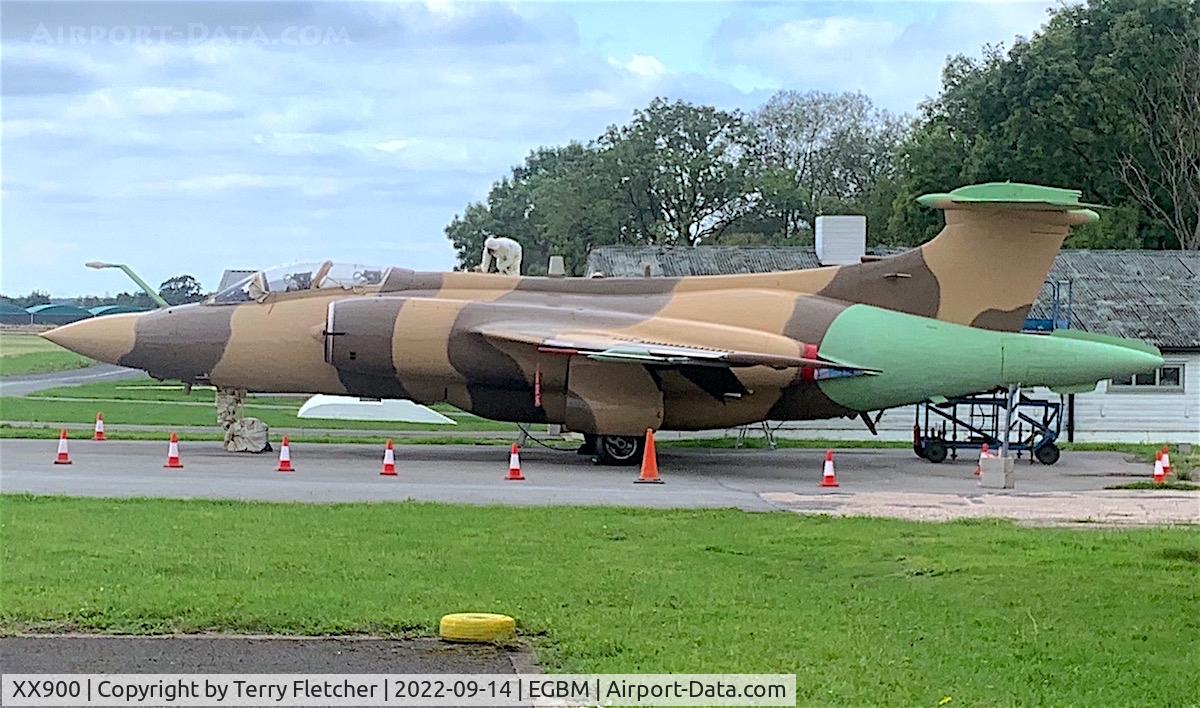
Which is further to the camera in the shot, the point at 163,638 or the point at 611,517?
the point at 611,517

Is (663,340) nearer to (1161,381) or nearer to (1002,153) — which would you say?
(1161,381)

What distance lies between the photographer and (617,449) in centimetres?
2323

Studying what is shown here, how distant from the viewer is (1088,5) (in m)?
54.3

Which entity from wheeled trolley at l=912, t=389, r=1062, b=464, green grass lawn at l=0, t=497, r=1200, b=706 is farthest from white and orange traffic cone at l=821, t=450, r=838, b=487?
green grass lawn at l=0, t=497, r=1200, b=706

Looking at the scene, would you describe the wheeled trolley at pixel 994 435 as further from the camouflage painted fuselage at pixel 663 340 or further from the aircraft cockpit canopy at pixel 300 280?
the aircraft cockpit canopy at pixel 300 280

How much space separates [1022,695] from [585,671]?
2.20 m

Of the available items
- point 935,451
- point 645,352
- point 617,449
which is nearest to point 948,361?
point 935,451

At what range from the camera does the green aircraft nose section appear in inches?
893

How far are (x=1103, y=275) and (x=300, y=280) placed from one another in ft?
63.5

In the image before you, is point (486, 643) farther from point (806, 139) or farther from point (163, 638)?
point (806, 139)

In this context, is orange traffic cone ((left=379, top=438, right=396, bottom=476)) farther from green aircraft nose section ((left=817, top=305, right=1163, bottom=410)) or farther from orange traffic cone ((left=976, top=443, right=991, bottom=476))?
orange traffic cone ((left=976, top=443, right=991, bottom=476))

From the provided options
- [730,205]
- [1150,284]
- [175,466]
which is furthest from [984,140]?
[175,466]

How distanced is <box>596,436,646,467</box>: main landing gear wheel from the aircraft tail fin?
4.05 metres

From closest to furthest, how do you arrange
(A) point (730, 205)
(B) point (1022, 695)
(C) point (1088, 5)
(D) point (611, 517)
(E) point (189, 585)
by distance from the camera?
(B) point (1022, 695) → (E) point (189, 585) → (D) point (611, 517) → (C) point (1088, 5) → (A) point (730, 205)
